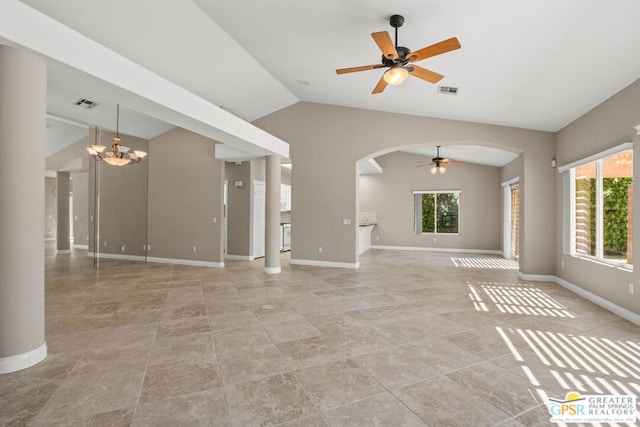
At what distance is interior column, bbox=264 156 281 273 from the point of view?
20.6ft

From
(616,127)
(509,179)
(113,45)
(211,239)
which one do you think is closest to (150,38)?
(113,45)

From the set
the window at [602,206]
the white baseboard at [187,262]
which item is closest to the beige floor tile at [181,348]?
the white baseboard at [187,262]

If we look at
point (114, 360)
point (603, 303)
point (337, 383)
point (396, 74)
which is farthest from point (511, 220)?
point (114, 360)

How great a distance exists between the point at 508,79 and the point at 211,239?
633cm

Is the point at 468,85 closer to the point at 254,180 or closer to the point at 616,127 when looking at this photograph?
the point at 616,127

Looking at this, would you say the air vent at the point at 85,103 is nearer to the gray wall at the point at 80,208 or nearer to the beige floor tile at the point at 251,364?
the gray wall at the point at 80,208

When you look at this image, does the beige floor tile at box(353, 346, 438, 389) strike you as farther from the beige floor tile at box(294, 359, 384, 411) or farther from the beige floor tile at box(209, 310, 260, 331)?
the beige floor tile at box(209, 310, 260, 331)

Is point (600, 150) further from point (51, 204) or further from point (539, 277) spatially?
point (51, 204)

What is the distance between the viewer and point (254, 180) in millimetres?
8102

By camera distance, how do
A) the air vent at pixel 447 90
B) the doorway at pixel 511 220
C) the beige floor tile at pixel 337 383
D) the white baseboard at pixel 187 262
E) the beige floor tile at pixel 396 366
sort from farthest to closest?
1. the doorway at pixel 511 220
2. the white baseboard at pixel 187 262
3. the air vent at pixel 447 90
4. the beige floor tile at pixel 396 366
5. the beige floor tile at pixel 337 383

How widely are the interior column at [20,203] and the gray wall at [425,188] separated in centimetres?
954

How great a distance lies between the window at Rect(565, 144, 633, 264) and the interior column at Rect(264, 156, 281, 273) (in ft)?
17.1

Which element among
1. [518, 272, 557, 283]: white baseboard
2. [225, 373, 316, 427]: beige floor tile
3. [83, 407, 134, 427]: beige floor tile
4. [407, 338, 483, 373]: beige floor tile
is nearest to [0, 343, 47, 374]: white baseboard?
→ [83, 407, 134, 427]: beige floor tile

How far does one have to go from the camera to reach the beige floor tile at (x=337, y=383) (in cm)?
198
